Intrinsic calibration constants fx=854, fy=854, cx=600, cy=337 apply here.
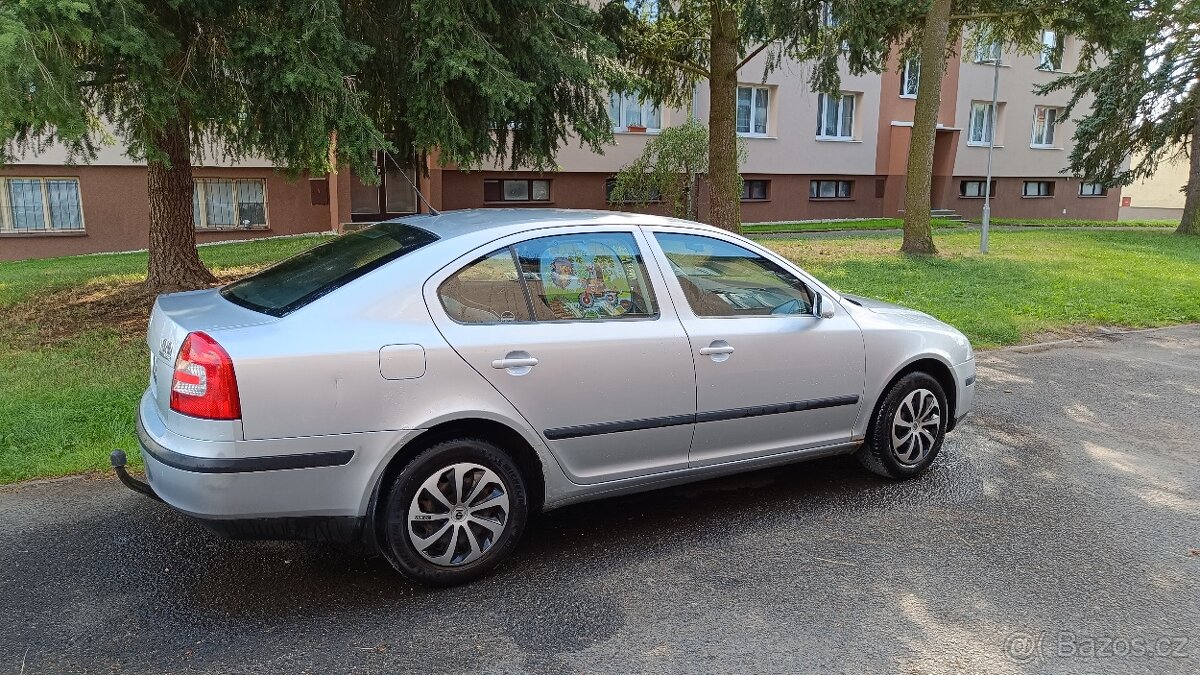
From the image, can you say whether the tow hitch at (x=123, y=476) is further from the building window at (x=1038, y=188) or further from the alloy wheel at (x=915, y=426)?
the building window at (x=1038, y=188)

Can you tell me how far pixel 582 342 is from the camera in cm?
390

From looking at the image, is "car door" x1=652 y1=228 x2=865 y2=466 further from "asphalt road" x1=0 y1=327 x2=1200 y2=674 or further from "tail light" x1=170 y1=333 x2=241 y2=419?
"tail light" x1=170 y1=333 x2=241 y2=419

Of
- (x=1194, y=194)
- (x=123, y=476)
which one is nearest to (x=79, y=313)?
(x=123, y=476)

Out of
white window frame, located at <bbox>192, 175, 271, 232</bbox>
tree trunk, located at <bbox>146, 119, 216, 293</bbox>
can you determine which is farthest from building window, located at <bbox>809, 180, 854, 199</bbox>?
tree trunk, located at <bbox>146, 119, 216, 293</bbox>

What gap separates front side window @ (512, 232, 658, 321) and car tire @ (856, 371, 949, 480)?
1669 millimetres

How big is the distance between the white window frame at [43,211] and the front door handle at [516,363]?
19.7 metres

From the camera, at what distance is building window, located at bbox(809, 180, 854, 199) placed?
28577 millimetres

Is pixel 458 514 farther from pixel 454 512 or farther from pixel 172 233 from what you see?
pixel 172 233

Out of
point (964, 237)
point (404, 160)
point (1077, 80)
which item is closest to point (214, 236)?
point (404, 160)

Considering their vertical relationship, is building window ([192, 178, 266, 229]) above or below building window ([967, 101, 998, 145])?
below

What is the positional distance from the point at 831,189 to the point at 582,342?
87.9 ft

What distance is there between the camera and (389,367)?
3.48 m

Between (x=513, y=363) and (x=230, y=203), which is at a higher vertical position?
(x=230, y=203)

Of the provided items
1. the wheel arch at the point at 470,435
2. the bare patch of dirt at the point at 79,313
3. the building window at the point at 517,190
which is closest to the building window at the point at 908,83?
the building window at the point at 517,190
